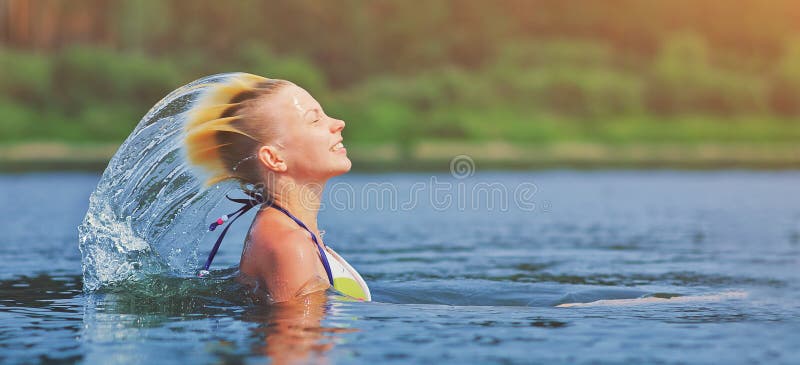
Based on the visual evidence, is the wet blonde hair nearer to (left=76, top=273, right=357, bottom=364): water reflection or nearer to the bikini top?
the bikini top

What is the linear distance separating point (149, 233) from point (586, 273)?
164 inches

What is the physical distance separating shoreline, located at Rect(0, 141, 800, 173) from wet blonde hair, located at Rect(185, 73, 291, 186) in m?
22.8

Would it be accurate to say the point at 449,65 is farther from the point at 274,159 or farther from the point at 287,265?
the point at 287,265

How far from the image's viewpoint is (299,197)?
734 cm

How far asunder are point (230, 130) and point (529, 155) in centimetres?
3493

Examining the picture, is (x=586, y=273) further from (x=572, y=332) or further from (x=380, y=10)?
(x=380, y=10)

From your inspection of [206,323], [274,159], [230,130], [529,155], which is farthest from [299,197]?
[529,155]

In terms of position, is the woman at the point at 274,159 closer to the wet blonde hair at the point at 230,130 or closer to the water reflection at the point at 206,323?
the wet blonde hair at the point at 230,130

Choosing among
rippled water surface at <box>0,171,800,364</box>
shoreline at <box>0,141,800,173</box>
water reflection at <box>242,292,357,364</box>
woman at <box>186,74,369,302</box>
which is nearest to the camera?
water reflection at <box>242,292,357,364</box>

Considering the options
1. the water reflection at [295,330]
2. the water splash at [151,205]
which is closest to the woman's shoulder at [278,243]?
the water reflection at [295,330]

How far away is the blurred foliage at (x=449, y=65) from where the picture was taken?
47.7 meters

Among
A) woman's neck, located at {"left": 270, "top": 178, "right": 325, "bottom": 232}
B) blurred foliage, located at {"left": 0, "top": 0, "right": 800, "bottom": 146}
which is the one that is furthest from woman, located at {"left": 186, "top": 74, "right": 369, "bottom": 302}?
blurred foliage, located at {"left": 0, "top": 0, "right": 800, "bottom": 146}

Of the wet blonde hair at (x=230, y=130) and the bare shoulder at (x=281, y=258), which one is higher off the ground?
the wet blonde hair at (x=230, y=130)

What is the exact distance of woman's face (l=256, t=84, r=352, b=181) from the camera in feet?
23.6
